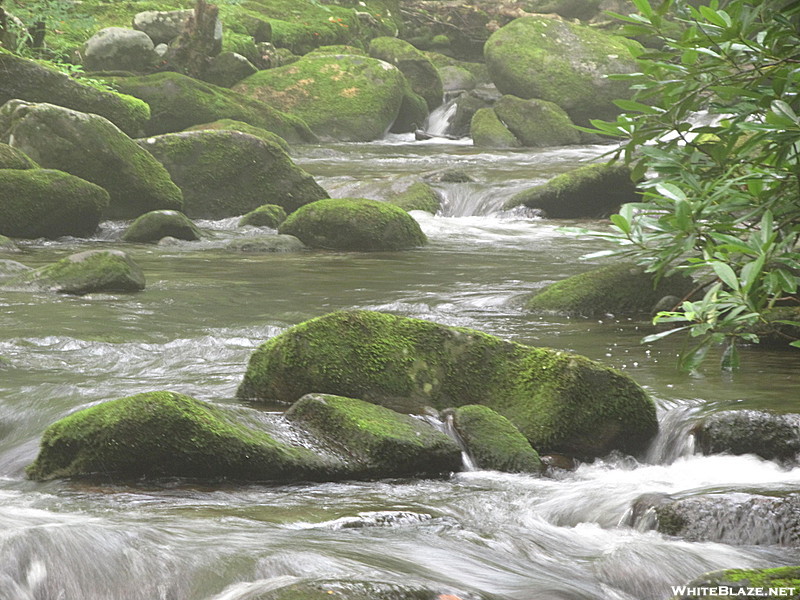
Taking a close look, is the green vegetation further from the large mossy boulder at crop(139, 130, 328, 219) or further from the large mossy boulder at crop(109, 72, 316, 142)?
the large mossy boulder at crop(109, 72, 316, 142)

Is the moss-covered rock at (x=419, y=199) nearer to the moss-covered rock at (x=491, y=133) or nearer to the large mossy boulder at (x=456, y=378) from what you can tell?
the moss-covered rock at (x=491, y=133)

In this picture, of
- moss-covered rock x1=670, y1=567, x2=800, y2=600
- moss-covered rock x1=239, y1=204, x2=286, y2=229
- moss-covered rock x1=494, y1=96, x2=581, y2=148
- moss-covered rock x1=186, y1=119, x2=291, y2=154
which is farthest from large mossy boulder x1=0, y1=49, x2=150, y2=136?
moss-covered rock x1=670, y1=567, x2=800, y2=600

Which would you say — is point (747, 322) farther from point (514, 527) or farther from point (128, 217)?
point (128, 217)

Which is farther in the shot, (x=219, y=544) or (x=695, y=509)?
(x=695, y=509)

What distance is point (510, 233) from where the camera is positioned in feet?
44.0

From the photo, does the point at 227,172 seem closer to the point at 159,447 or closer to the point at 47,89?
the point at 47,89

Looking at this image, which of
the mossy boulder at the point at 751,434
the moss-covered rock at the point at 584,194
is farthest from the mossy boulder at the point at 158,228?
the mossy boulder at the point at 751,434

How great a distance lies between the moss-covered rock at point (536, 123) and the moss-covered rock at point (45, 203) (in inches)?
469


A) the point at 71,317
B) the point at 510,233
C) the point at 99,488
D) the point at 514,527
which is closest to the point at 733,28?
the point at 514,527

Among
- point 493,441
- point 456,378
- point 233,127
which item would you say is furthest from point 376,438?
point 233,127

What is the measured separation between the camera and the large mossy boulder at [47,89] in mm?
13891

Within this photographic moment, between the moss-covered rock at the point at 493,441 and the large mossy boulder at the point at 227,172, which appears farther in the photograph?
Answer: the large mossy boulder at the point at 227,172

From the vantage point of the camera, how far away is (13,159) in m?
11.9

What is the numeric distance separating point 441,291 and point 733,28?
19.9ft
